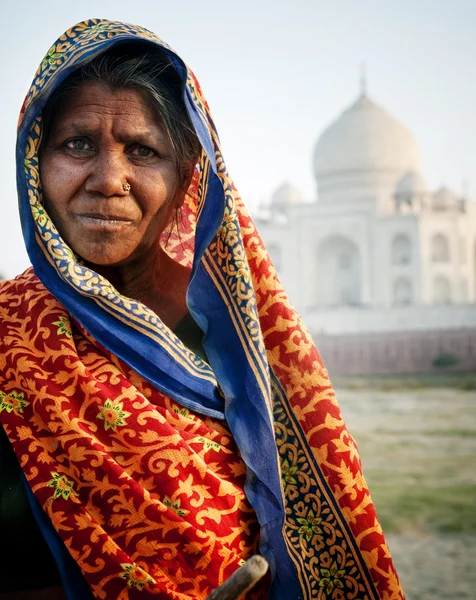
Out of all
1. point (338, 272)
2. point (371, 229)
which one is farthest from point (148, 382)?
point (338, 272)

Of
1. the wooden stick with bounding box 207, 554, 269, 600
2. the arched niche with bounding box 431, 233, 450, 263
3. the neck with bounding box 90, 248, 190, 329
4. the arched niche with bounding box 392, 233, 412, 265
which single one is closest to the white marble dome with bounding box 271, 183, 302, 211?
the arched niche with bounding box 392, 233, 412, 265

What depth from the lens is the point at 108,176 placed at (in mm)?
1013

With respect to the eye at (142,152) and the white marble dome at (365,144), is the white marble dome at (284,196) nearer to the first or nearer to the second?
the white marble dome at (365,144)

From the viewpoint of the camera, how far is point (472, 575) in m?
4.79

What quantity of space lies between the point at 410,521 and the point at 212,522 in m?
5.06

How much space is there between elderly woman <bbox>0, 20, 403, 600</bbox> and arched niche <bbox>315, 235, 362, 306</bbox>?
2275 centimetres

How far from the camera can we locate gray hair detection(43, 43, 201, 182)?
1.05 m

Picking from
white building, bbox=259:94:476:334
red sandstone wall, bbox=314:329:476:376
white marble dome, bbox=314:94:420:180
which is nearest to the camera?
red sandstone wall, bbox=314:329:476:376

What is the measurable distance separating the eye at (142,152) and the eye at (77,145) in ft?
0.19

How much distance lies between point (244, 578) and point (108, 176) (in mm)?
511

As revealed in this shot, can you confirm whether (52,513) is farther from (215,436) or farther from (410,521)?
(410,521)

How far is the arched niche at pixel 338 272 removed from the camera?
2395cm

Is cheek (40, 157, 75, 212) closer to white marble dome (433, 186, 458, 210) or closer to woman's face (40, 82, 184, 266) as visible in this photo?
woman's face (40, 82, 184, 266)

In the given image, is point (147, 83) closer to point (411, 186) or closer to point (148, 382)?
point (148, 382)
